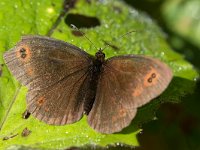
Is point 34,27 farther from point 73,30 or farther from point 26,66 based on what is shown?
point 26,66

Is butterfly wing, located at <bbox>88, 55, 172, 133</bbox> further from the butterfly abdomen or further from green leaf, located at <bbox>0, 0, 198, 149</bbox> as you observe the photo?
green leaf, located at <bbox>0, 0, 198, 149</bbox>

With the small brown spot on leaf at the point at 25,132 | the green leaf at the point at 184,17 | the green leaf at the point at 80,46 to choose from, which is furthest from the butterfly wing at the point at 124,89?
the green leaf at the point at 184,17

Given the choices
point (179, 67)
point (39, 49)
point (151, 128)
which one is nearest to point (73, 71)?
point (39, 49)

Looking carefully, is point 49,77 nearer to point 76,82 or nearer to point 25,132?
point 76,82

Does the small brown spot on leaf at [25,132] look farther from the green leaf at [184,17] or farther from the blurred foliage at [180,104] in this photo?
the green leaf at [184,17]

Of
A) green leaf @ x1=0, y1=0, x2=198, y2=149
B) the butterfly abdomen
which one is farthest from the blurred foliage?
the butterfly abdomen
